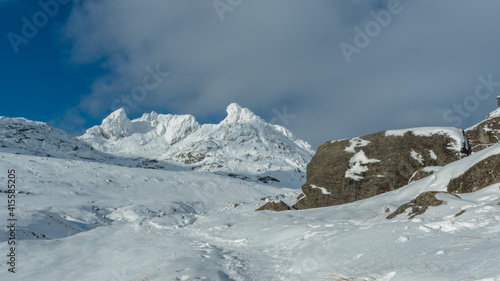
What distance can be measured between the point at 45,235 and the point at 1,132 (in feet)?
354

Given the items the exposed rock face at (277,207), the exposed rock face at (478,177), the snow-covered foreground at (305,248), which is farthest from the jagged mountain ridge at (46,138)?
the exposed rock face at (478,177)

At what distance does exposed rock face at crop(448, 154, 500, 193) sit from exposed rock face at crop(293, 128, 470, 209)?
19.2 ft

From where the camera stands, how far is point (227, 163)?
12612 cm

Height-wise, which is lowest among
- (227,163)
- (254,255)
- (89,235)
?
(254,255)

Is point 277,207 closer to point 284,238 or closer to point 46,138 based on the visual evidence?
point 284,238

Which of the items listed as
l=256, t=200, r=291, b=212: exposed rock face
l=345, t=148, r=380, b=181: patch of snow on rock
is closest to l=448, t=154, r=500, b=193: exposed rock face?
l=345, t=148, r=380, b=181: patch of snow on rock

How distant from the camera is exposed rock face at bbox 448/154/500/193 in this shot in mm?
7691

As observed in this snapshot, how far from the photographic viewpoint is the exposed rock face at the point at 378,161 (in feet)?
47.7

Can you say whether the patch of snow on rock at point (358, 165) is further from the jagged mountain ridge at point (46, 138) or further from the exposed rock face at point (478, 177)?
the jagged mountain ridge at point (46, 138)

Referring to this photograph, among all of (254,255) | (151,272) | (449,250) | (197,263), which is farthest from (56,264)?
(449,250)

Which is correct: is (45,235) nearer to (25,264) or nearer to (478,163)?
(25,264)

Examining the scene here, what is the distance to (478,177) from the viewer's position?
8109 millimetres

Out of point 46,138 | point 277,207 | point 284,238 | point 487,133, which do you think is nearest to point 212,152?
point 46,138

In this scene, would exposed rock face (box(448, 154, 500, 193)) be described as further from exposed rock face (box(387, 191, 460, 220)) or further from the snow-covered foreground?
exposed rock face (box(387, 191, 460, 220))
